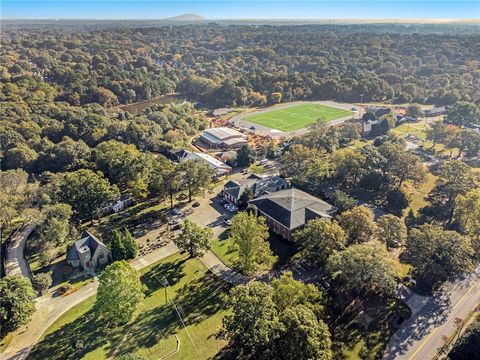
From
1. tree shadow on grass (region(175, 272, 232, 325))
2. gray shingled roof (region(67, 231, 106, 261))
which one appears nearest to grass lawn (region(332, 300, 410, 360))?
tree shadow on grass (region(175, 272, 232, 325))

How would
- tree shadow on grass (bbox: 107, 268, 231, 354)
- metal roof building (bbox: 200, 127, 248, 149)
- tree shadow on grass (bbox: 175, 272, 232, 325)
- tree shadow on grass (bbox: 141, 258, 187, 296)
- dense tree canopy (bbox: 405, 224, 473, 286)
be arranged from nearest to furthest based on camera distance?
tree shadow on grass (bbox: 107, 268, 231, 354) → tree shadow on grass (bbox: 175, 272, 232, 325) → dense tree canopy (bbox: 405, 224, 473, 286) → tree shadow on grass (bbox: 141, 258, 187, 296) → metal roof building (bbox: 200, 127, 248, 149)

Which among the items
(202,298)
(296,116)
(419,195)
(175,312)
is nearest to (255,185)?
(202,298)

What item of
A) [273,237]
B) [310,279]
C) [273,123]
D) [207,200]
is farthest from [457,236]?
[273,123]

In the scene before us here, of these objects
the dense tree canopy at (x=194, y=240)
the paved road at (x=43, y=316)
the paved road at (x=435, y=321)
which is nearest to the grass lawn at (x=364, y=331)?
the paved road at (x=435, y=321)

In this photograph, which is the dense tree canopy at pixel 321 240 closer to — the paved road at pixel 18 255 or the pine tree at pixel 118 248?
the pine tree at pixel 118 248

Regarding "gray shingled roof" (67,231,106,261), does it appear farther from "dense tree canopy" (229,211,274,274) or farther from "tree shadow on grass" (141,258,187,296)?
"dense tree canopy" (229,211,274,274)
